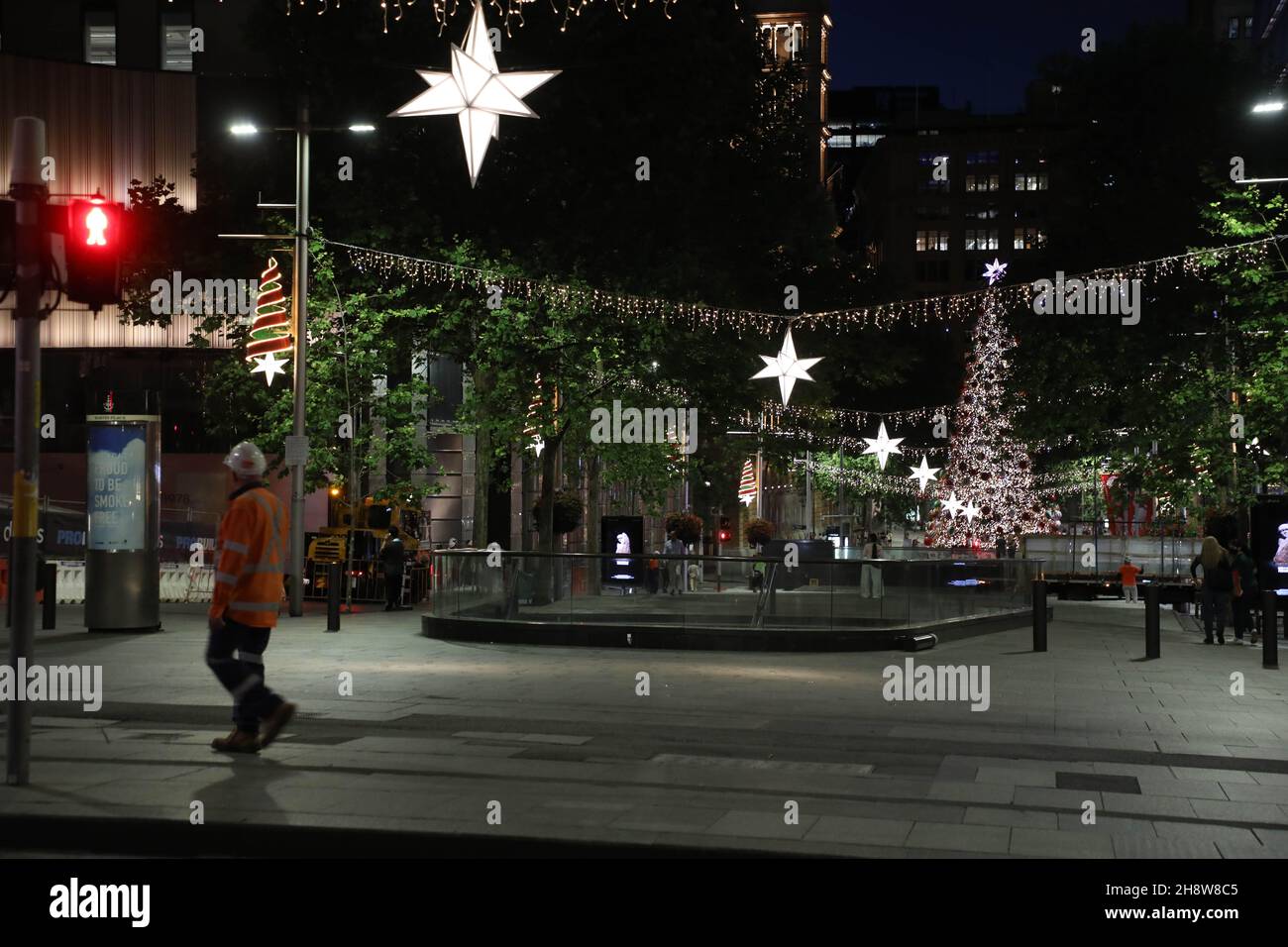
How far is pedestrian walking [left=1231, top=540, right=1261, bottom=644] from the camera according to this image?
25016mm

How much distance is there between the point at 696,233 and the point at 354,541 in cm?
1199

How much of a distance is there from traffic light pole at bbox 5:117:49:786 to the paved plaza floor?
1.44 feet

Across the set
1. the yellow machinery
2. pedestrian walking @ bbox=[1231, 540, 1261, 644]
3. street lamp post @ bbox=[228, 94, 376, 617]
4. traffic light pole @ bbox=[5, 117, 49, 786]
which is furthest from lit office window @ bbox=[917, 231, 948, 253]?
traffic light pole @ bbox=[5, 117, 49, 786]

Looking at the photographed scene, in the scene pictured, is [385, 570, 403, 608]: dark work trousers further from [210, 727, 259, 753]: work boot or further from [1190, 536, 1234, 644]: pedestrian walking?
[210, 727, 259, 753]: work boot

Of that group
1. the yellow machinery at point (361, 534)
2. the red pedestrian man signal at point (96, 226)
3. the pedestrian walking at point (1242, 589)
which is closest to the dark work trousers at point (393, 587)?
the yellow machinery at point (361, 534)

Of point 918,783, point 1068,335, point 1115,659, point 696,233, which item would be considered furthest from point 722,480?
point 918,783

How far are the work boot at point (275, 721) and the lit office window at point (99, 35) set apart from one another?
40.0 meters

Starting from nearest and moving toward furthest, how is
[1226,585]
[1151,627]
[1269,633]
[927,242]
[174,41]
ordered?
1. [1269,633]
2. [1151,627]
3. [1226,585]
4. [174,41]
5. [927,242]

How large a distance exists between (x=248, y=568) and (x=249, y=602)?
23 cm

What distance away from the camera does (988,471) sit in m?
52.6

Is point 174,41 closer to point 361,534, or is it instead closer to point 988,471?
point 361,534

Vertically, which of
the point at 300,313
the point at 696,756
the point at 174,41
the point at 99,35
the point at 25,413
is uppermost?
the point at 99,35

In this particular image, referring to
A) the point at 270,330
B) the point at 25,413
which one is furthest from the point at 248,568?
the point at 270,330

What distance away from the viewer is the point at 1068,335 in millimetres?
44406
